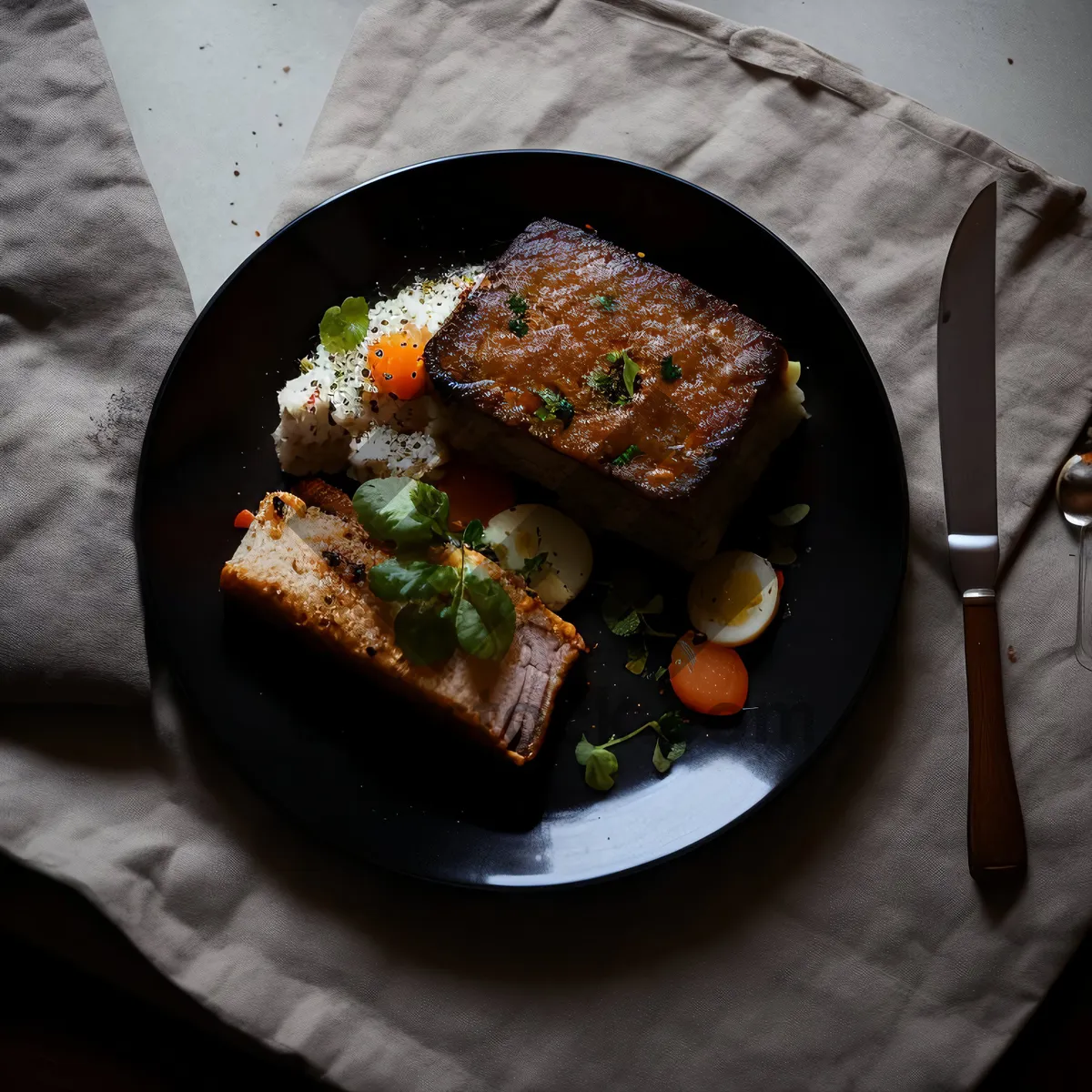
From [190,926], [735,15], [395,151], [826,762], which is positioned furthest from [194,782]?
[735,15]

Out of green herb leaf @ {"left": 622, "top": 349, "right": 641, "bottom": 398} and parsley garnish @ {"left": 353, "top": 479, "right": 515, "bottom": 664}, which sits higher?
green herb leaf @ {"left": 622, "top": 349, "right": 641, "bottom": 398}

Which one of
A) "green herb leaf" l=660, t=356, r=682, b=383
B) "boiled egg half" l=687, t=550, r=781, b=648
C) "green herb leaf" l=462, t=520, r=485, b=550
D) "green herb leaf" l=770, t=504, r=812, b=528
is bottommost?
"green herb leaf" l=462, t=520, r=485, b=550

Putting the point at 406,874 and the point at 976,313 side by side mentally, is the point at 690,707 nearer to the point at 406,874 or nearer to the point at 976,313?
the point at 406,874

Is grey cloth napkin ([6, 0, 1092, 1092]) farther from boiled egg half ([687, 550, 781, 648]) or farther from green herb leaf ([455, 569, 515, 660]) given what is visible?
green herb leaf ([455, 569, 515, 660])

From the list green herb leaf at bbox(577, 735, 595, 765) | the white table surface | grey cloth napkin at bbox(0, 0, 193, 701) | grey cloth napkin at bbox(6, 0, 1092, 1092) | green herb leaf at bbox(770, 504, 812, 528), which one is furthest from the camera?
the white table surface

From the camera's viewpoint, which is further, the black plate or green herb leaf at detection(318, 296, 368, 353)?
green herb leaf at detection(318, 296, 368, 353)

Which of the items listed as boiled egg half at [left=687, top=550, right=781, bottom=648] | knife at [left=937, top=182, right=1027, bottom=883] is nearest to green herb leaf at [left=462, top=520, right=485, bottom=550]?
boiled egg half at [left=687, top=550, right=781, bottom=648]
